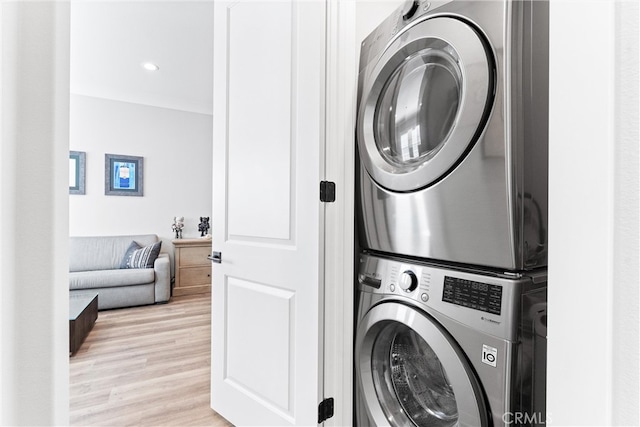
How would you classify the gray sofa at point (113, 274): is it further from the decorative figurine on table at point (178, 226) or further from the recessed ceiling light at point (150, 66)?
the recessed ceiling light at point (150, 66)

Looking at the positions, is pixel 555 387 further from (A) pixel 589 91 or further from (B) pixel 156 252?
(B) pixel 156 252

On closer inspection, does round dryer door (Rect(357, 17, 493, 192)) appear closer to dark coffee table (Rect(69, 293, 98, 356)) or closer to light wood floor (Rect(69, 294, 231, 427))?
light wood floor (Rect(69, 294, 231, 427))

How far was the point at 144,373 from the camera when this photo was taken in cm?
221

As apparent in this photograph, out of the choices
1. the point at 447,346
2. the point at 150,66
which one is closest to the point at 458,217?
the point at 447,346

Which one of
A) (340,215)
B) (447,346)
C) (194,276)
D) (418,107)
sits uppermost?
(418,107)

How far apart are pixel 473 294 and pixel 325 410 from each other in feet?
2.52

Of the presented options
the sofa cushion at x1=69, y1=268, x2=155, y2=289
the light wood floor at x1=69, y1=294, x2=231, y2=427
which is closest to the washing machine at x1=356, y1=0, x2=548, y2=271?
the light wood floor at x1=69, y1=294, x2=231, y2=427

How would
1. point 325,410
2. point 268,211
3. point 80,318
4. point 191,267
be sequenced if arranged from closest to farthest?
point 325,410, point 268,211, point 80,318, point 191,267

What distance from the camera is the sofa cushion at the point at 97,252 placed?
13.2 ft

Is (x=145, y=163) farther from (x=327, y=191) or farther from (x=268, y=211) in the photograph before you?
(x=327, y=191)

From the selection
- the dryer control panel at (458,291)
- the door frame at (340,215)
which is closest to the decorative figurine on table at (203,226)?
the door frame at (340,215)

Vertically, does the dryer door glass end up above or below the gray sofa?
above

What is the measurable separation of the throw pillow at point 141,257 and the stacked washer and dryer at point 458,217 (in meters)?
3.58

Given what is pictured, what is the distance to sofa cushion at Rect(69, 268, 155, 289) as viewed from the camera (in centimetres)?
355
